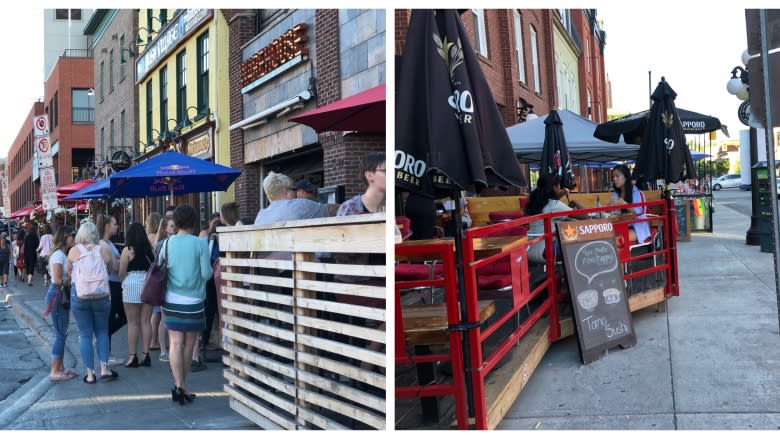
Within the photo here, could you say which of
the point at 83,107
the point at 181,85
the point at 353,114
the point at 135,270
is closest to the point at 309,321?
the point at 353,114

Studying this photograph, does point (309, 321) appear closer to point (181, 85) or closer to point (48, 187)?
point (48, 187)

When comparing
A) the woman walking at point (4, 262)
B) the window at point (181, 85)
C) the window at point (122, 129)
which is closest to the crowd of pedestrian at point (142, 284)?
the window at point (181, 85)

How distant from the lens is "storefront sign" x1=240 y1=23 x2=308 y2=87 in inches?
419

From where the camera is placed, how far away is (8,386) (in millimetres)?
7461

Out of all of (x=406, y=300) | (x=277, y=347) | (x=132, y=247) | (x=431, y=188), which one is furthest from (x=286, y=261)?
(x=132, y=247)

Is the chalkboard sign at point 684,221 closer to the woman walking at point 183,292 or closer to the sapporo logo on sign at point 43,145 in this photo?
the woman walking at point 183,292

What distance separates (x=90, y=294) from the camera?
688 cm

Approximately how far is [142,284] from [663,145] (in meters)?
6.19

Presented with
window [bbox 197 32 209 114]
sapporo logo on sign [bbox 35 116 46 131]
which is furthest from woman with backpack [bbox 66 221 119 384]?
window [bbox 197 32 209 114]

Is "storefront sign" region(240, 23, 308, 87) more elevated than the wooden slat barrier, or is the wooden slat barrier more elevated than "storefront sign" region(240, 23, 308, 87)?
"storefront sign" region(240, 23, 308, 87)

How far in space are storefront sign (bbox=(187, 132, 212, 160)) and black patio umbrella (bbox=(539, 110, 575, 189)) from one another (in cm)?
796

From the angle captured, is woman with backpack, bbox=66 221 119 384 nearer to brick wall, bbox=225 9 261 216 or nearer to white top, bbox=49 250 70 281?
white top, bbox=49 250 70 281

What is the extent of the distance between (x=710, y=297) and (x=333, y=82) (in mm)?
5699

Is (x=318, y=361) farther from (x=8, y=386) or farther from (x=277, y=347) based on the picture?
(x=8, y=386)
